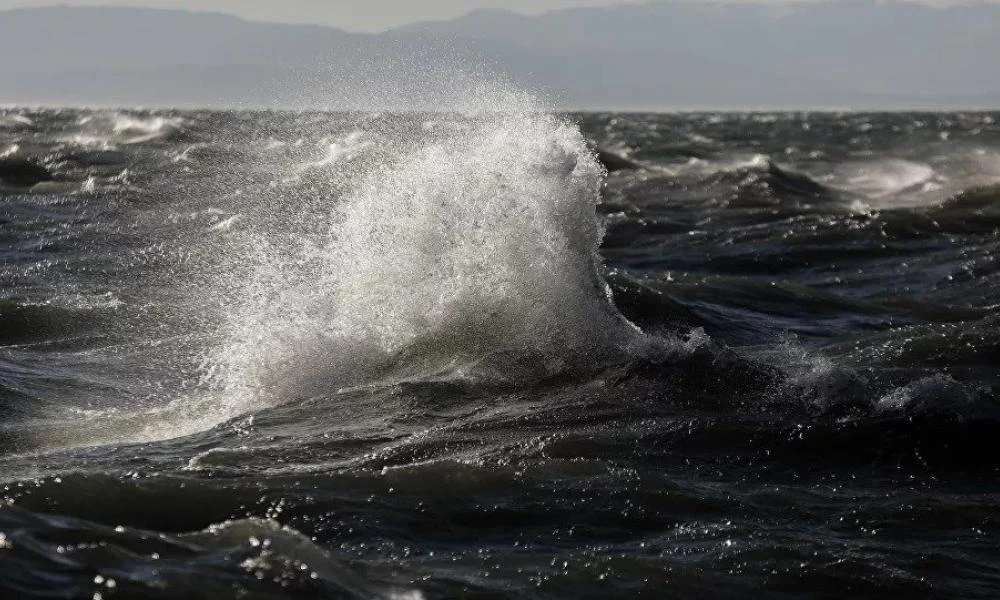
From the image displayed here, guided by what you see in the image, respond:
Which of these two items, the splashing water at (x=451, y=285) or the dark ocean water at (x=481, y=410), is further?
the splashing water at (x=451, y=285)

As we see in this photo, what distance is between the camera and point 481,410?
8.40 metres

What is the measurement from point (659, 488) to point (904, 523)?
3.94 feet

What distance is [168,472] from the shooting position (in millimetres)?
6699

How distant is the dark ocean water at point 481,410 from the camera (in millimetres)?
5824

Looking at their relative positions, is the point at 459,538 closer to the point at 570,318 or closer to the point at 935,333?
the point at 570,318

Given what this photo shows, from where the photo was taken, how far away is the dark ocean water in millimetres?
5824

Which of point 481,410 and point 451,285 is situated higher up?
point 451,285

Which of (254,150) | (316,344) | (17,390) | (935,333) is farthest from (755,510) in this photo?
(254,150)

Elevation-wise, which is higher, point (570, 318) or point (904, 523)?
point (570, 318)

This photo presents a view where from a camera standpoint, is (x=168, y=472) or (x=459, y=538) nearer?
(x=459, y=538)

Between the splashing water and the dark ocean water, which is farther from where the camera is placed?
the splashing water

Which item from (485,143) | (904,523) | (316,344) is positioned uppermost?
(485,143)

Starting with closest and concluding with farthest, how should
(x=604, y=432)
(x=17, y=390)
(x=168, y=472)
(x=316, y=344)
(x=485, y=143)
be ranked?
(x=168, y=472)
(x=604, y=432)
(x=17, y=390)
(x=316, y=344)
(x=485, y=143)

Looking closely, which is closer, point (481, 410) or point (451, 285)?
point (481, 410)
